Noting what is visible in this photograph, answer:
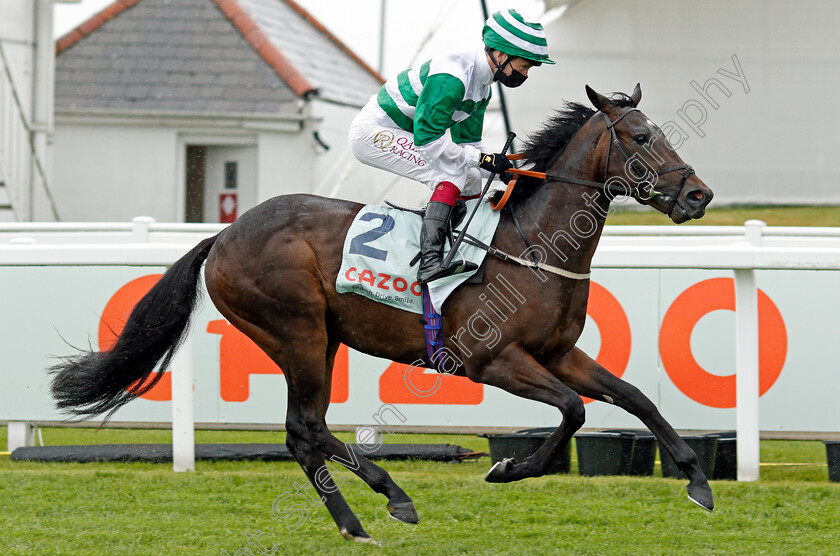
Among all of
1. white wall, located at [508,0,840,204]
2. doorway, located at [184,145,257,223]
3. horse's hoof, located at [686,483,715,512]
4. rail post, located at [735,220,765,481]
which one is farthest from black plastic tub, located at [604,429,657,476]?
doorway, located at [184,145,257,223]

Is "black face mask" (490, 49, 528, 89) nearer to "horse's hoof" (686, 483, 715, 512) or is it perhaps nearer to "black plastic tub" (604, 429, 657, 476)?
"horse's hoof" (686, 483, 715, 512)

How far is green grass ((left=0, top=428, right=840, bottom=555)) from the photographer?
12.0ft

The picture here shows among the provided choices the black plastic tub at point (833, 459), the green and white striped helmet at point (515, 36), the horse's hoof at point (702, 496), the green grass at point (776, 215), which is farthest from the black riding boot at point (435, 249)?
the green grass at point (776, 215)

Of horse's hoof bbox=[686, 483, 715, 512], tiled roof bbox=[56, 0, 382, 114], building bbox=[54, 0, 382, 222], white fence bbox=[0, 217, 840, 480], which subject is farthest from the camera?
tiled roof bbox=[56, 0, 382, 114]

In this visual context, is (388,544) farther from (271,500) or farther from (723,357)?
(723,357)

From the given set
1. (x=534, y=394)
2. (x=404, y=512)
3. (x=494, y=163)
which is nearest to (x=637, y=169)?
(x=494, y=163)

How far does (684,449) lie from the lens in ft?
11.9

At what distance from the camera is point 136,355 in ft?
13.6

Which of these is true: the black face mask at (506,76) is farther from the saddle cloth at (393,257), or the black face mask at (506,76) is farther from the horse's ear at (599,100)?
the saddle cloth at (393,257)

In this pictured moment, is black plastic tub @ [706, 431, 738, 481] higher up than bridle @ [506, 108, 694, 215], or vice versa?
bridle @ [506, 108, 694, 215]

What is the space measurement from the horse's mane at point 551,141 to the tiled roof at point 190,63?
33.7ft

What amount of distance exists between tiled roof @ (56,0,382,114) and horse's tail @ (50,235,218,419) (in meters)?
9.95

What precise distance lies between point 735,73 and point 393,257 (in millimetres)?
7759

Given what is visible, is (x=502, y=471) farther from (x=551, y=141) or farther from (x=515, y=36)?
(x=515, y=36)
